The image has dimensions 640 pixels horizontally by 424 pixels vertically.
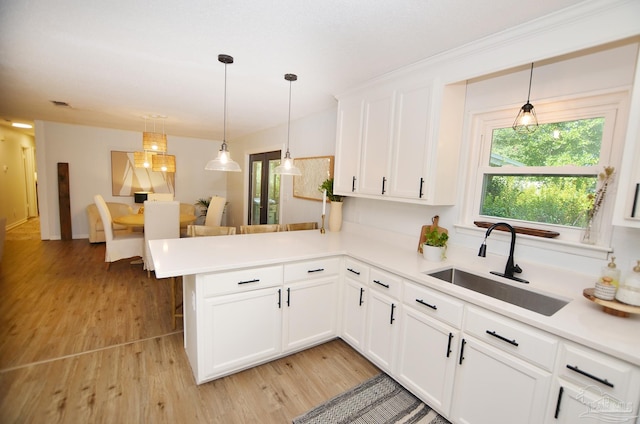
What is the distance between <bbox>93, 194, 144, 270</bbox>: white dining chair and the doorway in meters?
1.99

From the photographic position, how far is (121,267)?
14.0ft

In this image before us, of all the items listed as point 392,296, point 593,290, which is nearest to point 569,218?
point 593,290

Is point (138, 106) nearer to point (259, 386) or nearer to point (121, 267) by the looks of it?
point (121, 267)

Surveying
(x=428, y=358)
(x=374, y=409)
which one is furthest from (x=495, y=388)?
(x=374, y=409)

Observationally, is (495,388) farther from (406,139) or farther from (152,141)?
(152,141)

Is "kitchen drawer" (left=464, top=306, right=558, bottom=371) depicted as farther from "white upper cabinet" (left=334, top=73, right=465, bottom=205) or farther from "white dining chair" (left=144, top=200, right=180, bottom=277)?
"white dining chair" (left=144, top=200, right=180, bottom=277)

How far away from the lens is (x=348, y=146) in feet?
9.12

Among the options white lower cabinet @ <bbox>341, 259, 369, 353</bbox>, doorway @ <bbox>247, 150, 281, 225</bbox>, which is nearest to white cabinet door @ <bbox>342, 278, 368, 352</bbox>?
white lower cabinet @ <bbox>341, 259, 369, 353</bbox>

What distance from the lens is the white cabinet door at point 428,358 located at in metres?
1.62

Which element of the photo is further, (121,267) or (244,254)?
(121,267)

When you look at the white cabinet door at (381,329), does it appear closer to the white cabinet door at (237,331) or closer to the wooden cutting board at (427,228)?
the wooden cutting board at (427,228)

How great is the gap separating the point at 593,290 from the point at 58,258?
6.46 m

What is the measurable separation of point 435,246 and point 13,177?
31.1 ft

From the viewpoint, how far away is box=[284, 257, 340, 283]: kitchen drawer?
2136 millimetres
